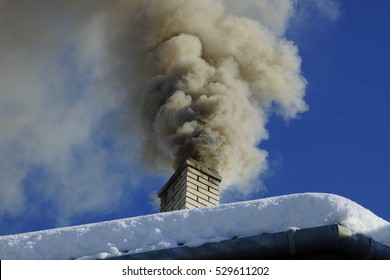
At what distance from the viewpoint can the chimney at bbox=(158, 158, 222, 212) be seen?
11492mm

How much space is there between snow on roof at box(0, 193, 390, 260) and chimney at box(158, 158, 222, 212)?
696 centimetres

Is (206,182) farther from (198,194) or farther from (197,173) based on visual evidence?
(198,194)

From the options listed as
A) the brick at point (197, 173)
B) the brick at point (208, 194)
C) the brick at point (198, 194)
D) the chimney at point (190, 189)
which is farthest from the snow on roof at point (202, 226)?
the brick at point (197, 173)

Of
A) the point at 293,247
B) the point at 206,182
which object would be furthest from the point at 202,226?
the point at 206,182

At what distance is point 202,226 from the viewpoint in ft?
13.2

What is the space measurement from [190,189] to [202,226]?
7.59 m

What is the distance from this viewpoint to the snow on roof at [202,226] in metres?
3.90

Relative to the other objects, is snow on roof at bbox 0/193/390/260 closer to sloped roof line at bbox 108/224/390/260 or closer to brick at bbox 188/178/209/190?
sloped roof line at bbox 108/224/390/260

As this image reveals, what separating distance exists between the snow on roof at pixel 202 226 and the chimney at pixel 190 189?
6958 millimetres

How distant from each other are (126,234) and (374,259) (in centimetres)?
134

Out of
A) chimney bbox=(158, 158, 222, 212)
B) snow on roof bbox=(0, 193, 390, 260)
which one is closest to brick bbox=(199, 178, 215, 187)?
chimney bbox=(158, 158, 222, 212)

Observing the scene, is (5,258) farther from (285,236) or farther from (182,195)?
(182,195)
